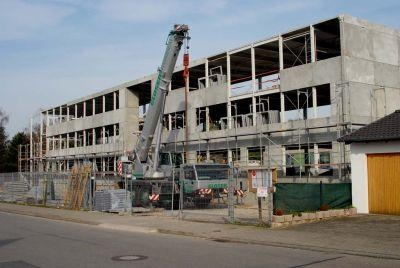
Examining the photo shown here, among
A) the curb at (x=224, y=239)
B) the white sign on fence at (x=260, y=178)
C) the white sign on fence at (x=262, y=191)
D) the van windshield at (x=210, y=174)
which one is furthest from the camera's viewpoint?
the van windshield at (x=210, y=174)

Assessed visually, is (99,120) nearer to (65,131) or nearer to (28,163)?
(65,131)

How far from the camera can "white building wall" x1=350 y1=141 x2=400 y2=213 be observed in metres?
20.3

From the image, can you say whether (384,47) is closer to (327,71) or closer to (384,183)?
(327,71)

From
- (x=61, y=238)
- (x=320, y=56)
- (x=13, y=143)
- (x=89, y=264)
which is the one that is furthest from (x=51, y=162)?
(x=89, y=264)

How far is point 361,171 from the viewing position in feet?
67.8

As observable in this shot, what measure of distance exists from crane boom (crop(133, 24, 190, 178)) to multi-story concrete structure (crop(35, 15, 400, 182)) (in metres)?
5.61

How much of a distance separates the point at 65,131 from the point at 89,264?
51.0 m

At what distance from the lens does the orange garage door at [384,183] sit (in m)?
19.5

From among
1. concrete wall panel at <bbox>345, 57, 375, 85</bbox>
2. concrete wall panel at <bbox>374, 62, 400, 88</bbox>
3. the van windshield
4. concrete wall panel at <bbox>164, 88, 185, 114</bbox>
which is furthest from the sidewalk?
concrete wall panel at <bbox>164, 88, 185, 114</bbox>

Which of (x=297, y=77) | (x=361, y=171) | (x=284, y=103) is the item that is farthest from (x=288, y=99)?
(x=361, y=171)

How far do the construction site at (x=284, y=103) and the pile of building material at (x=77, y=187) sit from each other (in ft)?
1.58

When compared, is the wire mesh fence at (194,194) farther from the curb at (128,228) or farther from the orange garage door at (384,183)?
the curb at (128,228)

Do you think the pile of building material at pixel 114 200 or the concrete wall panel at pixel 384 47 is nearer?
the pile of building material at pixel 114 200

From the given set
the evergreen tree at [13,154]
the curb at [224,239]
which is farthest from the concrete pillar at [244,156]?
the evergreen tree at [13,154]
